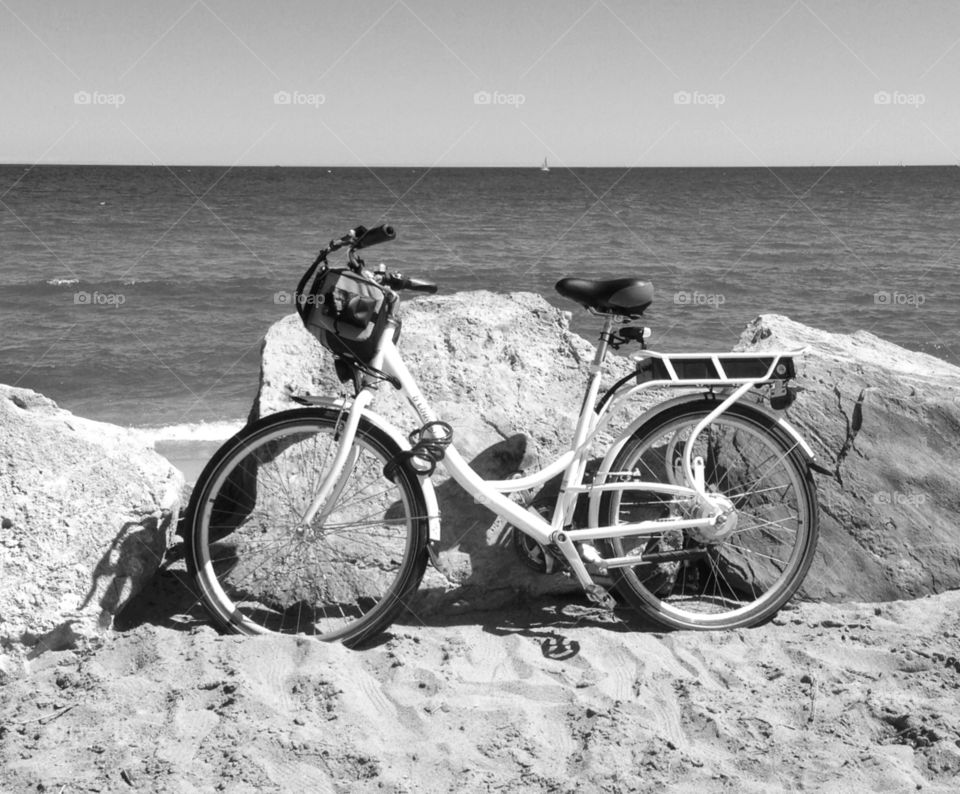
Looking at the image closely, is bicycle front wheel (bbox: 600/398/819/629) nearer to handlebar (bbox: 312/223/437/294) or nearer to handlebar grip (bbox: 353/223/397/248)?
handlebar (bbox: 312/223/437/294)

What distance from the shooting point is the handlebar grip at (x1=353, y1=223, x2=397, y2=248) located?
3131 mm

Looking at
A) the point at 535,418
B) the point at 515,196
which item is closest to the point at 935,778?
the point at 535,418

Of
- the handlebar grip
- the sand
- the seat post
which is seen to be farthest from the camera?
the seat post

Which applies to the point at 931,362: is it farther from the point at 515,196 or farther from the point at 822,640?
the point at 515,196

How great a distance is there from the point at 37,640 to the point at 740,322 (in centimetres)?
1186

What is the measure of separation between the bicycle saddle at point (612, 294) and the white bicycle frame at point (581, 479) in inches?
3.3

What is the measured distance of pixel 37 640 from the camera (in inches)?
129

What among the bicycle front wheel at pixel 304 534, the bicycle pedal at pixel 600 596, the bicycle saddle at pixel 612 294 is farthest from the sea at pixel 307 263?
the bicycle pedal at pixel 600 596

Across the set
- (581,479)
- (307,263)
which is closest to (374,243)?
(581,479)

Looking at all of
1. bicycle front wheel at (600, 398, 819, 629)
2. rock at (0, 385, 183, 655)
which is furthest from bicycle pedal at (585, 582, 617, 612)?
rock at (0, 385, 183, 655)

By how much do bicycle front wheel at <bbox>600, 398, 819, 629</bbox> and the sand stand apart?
0.15 meters

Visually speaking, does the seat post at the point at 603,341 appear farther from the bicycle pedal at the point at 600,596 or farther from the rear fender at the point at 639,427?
the bicycle pedal at the point at 600,596

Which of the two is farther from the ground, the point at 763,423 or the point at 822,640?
the point at 763,423

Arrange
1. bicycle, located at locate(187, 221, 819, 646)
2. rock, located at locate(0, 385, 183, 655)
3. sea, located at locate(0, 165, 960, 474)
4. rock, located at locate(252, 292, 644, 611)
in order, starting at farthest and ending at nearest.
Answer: sea, located at locate(0, 165, 960, 474) → rock, located at locate(252, 292, 644, 611) → bicycle, located at locate(187, 221, 819, 646) → rock, located at locate(0, 385, 183, 655)
